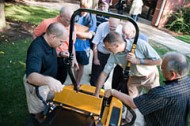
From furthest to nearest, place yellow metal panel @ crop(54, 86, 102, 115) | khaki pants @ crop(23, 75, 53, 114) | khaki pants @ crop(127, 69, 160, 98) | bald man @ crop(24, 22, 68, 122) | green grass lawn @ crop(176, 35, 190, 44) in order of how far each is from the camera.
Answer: green grass lawn @ crop(176, 35, 190, 44) < khaki pants @ crop(127, 69, 160, 98) < khaki pants @ crop(23, 75, 53, 114) < yellow metal panel @ crop(54, 86, 102, 115) < bald man @ crop(24, 22, 68, 122)

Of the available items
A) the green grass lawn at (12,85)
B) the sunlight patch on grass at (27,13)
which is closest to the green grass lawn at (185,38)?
the sunlight patch on grass at (27,13)

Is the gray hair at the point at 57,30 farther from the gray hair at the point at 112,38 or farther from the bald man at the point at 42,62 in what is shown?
the gray hair at the point at 112,38

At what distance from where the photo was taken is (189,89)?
2.21 meters

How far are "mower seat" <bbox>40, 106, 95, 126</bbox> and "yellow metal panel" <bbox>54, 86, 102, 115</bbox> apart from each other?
80 millimetres

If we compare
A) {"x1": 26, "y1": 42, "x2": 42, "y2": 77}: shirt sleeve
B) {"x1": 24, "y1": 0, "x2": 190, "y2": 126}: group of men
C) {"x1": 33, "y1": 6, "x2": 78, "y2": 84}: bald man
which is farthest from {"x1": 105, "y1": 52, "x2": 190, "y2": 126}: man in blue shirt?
{"x1": 33, "y1": 6, "x2": 78, "y2": 84}: bald man

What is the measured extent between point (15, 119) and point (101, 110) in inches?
57.2

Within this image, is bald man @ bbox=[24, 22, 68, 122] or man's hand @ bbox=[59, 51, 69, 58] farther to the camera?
man's hand @ bbox=[59, 51, 69, 58]

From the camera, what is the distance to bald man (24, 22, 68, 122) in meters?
2.33

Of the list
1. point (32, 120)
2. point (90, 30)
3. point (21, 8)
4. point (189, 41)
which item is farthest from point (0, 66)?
point (189, 41)

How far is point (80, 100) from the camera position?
2604 mm

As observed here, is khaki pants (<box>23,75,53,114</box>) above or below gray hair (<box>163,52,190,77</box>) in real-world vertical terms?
below

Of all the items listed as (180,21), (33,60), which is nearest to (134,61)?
(33,60)

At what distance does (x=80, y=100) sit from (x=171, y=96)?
890mm

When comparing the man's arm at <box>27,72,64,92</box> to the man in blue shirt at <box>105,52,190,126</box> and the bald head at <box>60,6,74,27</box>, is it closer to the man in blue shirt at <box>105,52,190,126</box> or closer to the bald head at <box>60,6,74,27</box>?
the man in blue shirt at <box>105,52,190,126</box>
